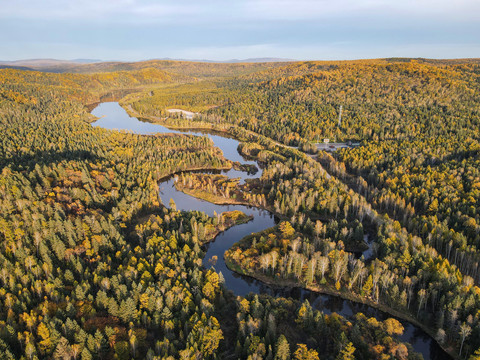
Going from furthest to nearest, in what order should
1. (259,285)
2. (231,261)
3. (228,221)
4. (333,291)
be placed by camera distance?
(228,221) < (231,261) < (259,285) < (333,291)

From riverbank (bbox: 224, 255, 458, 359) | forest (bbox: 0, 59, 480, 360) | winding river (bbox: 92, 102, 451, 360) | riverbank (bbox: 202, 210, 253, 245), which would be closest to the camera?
forest (bbox: 0, 59, 480, 360)

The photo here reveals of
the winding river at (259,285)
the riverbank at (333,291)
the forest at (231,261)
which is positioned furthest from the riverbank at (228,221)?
the riverbank at (333,291)

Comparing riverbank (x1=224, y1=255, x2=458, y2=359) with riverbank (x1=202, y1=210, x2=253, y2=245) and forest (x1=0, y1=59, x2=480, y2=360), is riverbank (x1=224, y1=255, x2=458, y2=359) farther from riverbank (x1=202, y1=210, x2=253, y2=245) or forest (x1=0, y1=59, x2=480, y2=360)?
riverbank (x1=202, y1=210, x2=253, y2=245)

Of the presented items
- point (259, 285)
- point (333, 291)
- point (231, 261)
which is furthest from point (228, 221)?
point (333, 291)

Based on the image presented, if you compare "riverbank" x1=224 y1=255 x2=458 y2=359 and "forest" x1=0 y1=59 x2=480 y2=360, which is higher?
"forest" x1=0 y1=59 x2=480 y2=360

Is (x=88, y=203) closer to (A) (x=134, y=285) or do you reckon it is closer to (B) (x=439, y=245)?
(A) (x=134, y=285)

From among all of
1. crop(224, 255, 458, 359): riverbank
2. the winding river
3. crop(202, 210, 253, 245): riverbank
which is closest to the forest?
crop(224, 255, 458, 359): riverbank

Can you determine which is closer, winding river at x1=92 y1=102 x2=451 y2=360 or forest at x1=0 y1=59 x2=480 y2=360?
forest at x1=0 y1=59 x2=480 y2=360

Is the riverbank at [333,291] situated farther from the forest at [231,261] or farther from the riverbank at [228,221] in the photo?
the riverbank at [228,221]

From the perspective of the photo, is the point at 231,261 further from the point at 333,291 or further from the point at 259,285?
the point at 333,291

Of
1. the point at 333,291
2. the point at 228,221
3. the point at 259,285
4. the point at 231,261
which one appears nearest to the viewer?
the point at 333,291

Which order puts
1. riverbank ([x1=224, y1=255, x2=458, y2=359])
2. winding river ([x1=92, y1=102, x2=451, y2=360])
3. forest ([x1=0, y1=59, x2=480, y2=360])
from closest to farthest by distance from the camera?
1. forest ([x1=0, y1=59, x2=480, y2=360])
2. winding river ([x1=92, y1=102, x2=451, y2=360])
3. riverbank ([x1=224, y1=255, x2=458, y2=359])
